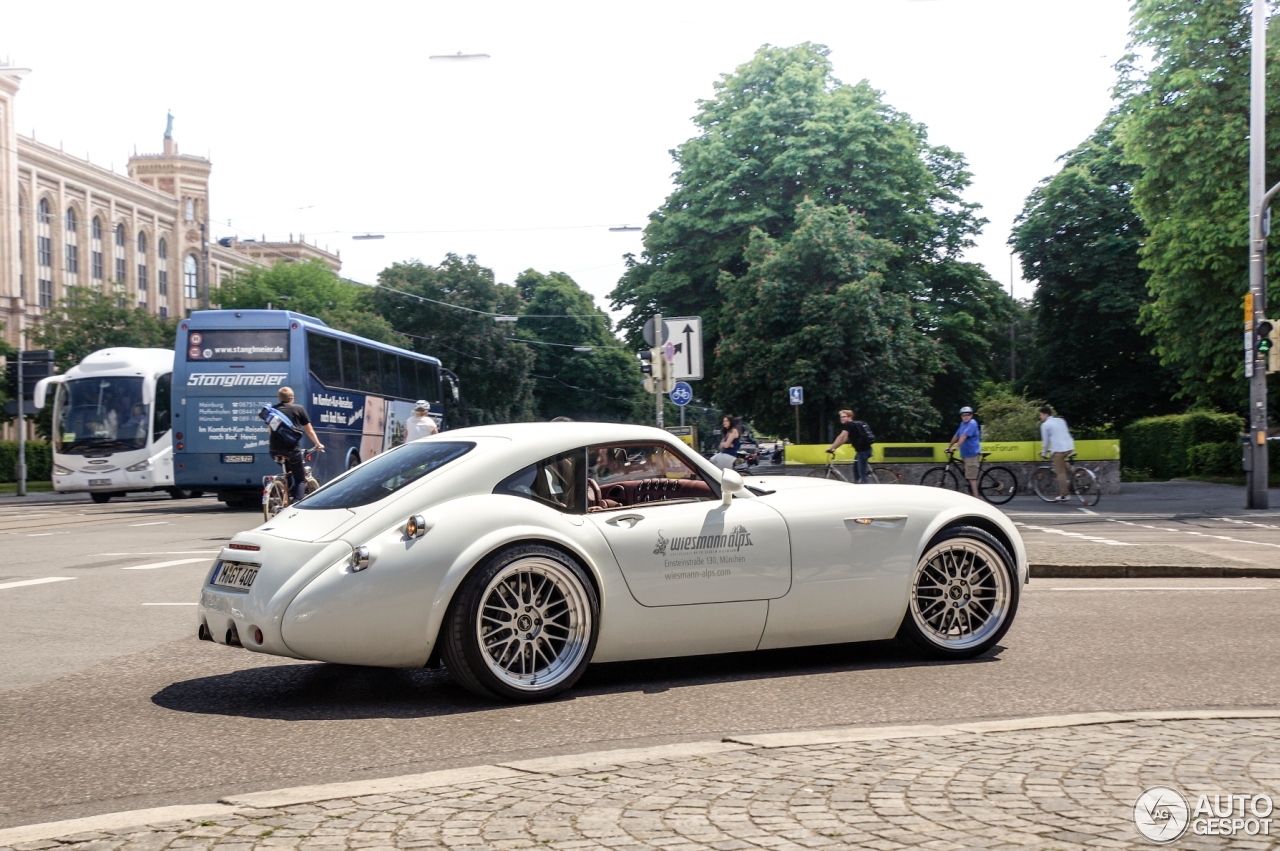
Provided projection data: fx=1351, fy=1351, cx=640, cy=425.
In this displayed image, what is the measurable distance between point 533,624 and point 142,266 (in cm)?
9597

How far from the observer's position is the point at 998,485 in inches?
998

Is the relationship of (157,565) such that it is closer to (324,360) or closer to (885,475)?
(324,360)

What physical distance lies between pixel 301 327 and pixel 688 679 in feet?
Answer: 66.6

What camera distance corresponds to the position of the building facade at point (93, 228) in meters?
73.9

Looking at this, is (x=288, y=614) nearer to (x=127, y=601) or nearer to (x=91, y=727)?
(x=91, y=727)

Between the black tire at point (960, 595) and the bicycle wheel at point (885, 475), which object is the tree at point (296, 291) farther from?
the black tire at point (960, 595)

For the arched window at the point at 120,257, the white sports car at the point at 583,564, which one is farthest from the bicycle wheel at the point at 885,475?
the arched window at the point at 120,257

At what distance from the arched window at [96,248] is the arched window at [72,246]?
1.49 metres

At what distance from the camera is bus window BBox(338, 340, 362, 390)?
2728cm

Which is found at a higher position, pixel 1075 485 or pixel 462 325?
pixel 462 325

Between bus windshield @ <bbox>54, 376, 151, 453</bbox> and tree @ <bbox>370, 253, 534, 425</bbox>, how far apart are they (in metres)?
37.0

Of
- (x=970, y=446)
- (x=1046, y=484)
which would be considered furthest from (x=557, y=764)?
(x=1046, y=484)

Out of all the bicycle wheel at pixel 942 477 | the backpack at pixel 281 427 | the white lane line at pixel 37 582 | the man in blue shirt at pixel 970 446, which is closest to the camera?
the white lane line at pixel 37 582

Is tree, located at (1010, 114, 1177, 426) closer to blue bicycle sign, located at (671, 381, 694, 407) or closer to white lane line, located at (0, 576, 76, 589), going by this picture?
blue bicycle sign, located at (671, 381, 694, 407)
